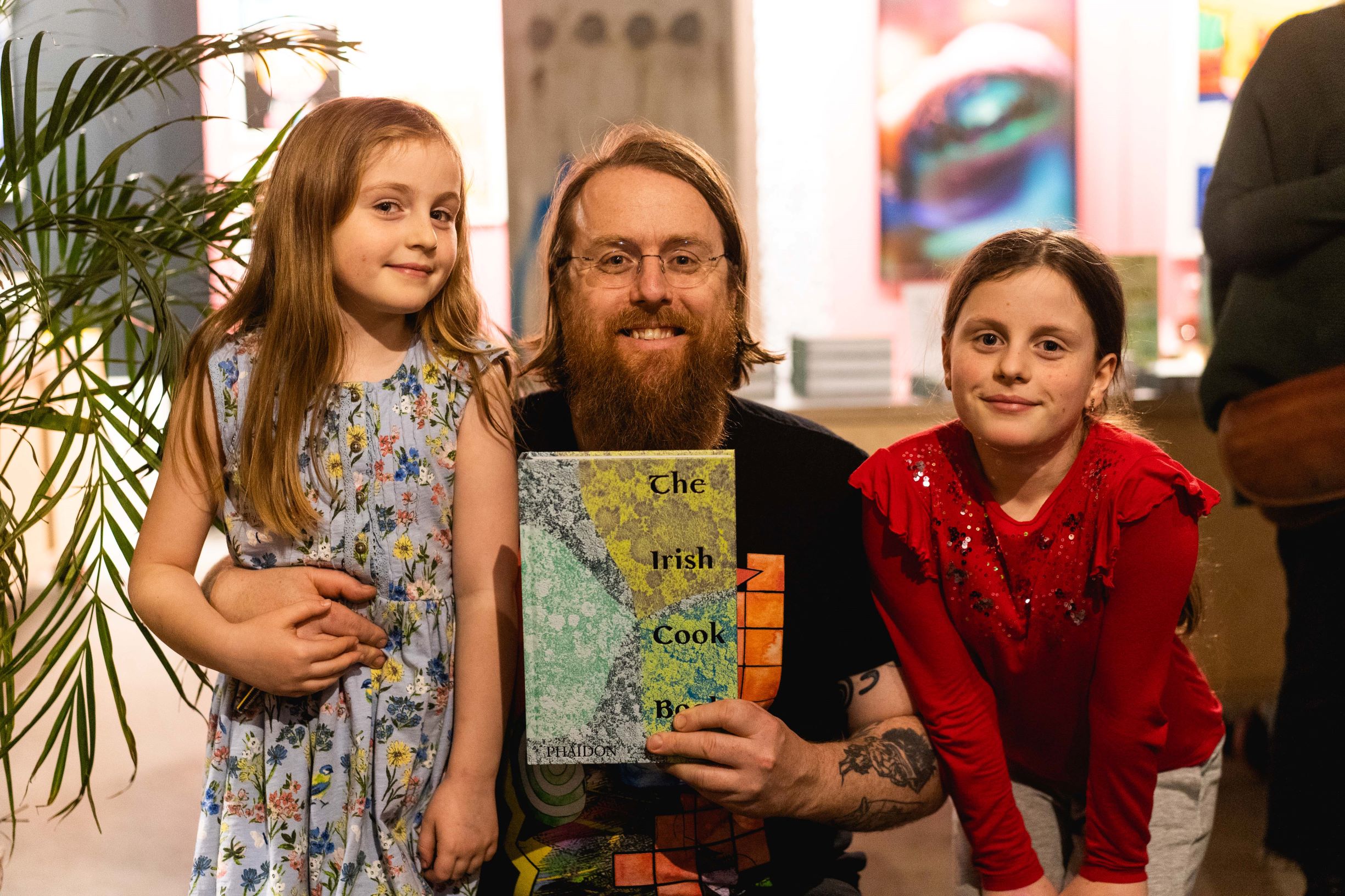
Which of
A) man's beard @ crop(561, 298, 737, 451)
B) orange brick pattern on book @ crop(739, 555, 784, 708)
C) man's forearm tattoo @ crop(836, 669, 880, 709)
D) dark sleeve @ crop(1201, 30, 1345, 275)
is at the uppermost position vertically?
dark sleeve @ crop(1201, 30, 1345, 275)

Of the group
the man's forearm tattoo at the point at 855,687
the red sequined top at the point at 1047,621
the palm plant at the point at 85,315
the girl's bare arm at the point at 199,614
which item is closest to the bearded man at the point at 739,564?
the man's forearm tattoo at the point at 855,687

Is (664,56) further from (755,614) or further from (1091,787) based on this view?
(1091,787)

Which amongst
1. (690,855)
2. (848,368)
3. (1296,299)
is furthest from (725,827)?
(848,368)

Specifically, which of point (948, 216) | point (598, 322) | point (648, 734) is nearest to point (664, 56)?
point (948, 216)

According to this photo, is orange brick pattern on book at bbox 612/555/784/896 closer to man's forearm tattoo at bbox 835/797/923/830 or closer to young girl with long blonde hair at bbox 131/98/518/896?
man's forearm tattoo at bbox 835/797/923/830

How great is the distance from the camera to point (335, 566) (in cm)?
145

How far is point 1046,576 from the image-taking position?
139 centimetres

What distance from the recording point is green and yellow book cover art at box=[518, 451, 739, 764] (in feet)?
4.08

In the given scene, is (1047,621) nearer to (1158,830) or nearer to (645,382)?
(1158,830)

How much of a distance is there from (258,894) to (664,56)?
2580 mm

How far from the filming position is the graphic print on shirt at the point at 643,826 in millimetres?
1539

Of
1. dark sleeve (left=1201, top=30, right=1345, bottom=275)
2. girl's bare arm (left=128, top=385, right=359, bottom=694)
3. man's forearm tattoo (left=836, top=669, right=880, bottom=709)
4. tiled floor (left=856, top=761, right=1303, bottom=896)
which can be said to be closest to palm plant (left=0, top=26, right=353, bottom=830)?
girl's bare arm (left=128, top=385, right=359, bottom=694)

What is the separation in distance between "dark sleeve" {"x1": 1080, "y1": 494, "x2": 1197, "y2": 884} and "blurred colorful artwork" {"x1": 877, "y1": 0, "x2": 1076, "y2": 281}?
2266 millimetres

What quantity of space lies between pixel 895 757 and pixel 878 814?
8 cm
